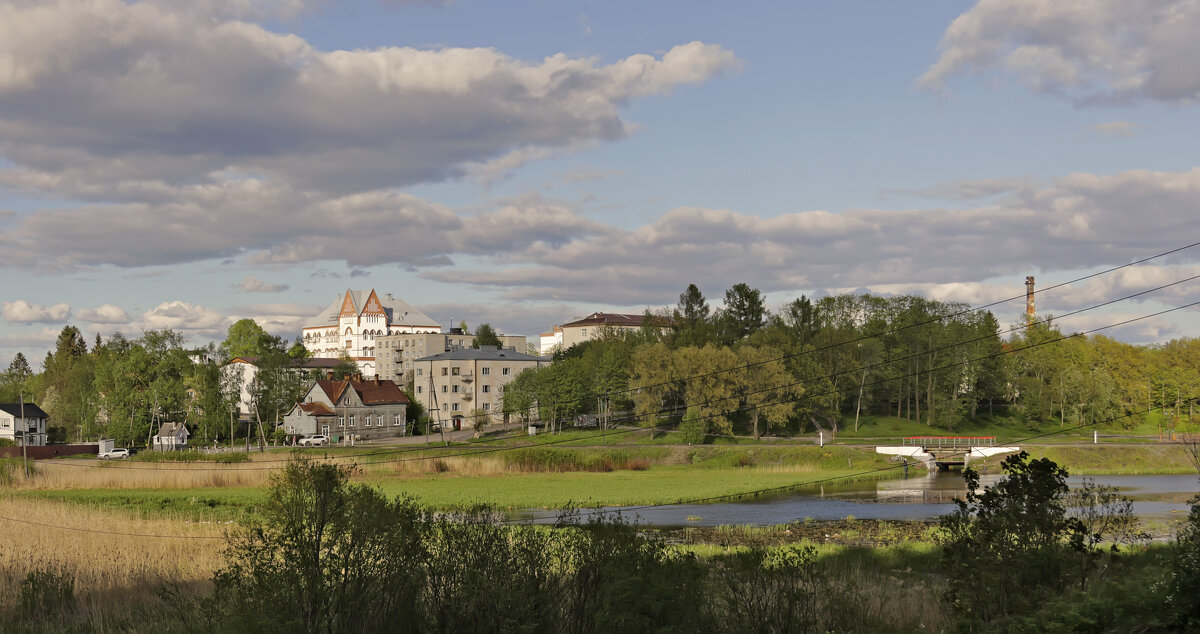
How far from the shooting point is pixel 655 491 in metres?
57.1

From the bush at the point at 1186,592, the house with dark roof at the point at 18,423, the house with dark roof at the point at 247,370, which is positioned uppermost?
the house with dark roof at the point at 247,370

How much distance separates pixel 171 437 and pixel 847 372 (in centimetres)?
8069

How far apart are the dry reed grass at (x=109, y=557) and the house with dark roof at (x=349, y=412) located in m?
84.3

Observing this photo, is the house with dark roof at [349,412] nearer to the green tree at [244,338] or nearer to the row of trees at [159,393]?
the row of trees at [159,393]

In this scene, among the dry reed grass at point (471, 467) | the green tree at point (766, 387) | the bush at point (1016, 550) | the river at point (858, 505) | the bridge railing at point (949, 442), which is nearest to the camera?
the bush at point (1016, 550)

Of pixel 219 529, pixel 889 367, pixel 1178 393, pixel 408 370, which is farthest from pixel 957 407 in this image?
pixel 408 370

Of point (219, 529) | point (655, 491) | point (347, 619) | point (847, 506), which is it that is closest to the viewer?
point (347, 619)

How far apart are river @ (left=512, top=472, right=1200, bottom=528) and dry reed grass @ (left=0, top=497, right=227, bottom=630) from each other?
1538cm

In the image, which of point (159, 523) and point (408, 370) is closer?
point (159, 523)

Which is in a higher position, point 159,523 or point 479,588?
point 479,588

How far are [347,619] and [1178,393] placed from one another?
12117 cm

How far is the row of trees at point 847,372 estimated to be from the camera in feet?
310

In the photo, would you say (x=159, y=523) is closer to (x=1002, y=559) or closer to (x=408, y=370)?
(x=1002, y=559)

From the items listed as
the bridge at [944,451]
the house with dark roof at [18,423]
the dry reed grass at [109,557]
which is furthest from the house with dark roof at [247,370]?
the dry reed grass at [109,557]
